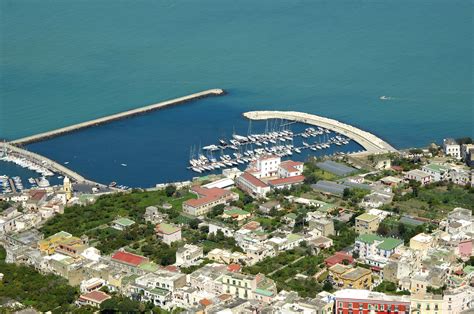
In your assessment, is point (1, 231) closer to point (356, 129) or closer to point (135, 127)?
point (135, 127)

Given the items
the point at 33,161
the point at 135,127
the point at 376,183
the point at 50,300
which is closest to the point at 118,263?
the point at 50,300

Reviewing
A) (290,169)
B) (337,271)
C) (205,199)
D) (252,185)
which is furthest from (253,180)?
(337,271)

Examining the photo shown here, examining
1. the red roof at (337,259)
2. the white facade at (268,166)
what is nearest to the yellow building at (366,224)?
the red roof at (337,259)

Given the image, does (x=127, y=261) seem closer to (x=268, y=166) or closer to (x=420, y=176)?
(x=268, y=166)

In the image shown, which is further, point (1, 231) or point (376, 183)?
point (376, 183)

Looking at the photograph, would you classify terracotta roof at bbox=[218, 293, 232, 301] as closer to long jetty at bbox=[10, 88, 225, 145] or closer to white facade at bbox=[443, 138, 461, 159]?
white facade at bbox=[443, 138, 461, 159]

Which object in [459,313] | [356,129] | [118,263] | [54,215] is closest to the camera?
[459,313]
